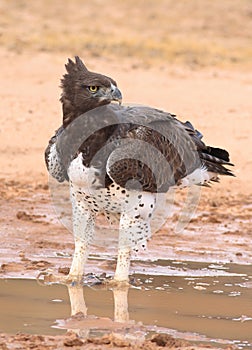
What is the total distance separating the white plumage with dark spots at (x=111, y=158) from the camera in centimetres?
747

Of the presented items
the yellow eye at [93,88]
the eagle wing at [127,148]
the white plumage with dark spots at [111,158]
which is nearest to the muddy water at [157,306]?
the white plumage with dark spots at [111,158]

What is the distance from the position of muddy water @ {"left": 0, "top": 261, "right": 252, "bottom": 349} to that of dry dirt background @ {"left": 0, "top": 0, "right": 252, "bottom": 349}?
0.68 metres

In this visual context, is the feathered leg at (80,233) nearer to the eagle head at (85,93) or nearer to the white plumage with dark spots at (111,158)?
the white plumage with dark spots at (111,158)

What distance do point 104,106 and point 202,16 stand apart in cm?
1818

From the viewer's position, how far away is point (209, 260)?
915 cm

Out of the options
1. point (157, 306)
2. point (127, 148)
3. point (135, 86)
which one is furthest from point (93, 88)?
point (135, 86)

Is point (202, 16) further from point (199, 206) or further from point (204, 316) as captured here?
point (204, 316)

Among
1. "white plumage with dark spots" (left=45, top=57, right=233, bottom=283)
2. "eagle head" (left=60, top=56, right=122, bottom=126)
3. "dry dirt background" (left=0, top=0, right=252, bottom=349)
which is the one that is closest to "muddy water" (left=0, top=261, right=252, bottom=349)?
"white plumage with dark spots" (left=45, top=57, right=233, bottom=283)

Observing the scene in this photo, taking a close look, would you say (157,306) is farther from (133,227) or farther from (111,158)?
(111,158)

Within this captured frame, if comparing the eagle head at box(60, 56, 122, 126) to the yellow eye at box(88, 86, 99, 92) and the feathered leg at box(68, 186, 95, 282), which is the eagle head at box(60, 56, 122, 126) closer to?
the yellow eye at box(88, 86, 99, 92)

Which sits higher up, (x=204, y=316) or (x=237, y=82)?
(x=237, y=82)

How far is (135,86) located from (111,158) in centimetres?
1096

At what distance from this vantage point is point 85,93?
754cm

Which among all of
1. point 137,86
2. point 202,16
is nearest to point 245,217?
point 137,86
